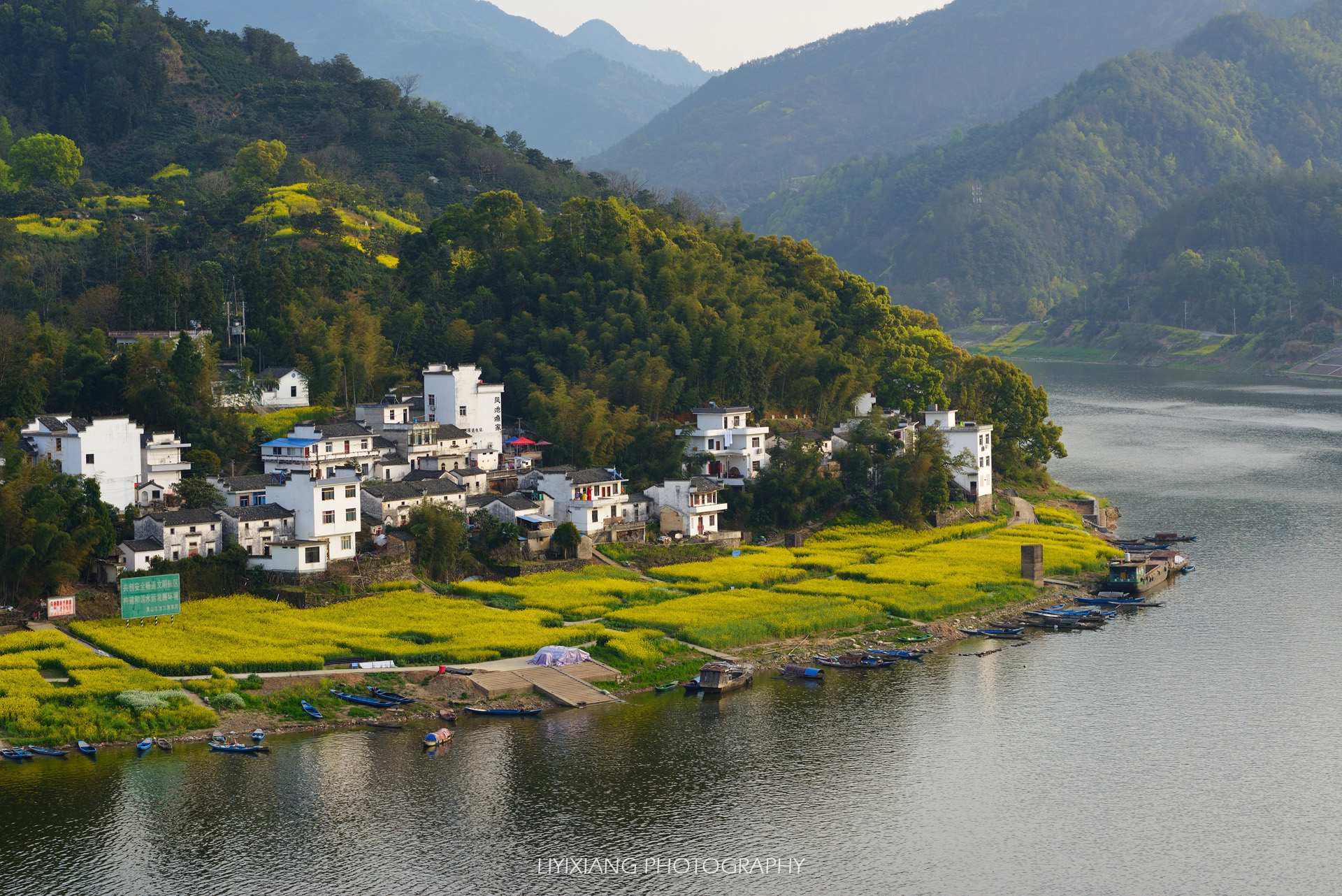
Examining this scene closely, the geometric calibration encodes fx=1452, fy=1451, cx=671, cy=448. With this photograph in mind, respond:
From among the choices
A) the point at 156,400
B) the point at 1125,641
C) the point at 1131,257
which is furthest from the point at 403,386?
the point at 1131,257

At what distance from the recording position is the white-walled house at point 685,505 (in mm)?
51031

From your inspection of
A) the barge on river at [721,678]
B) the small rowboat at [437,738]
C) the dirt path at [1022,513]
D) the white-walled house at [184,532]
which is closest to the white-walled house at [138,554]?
the white-walled house at [184,532]

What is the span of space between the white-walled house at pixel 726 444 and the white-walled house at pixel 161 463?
1891 cm

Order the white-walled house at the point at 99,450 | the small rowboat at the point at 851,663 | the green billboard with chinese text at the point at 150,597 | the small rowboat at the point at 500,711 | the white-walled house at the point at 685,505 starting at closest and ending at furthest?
the small rowboat at the point at 500,711 → the green billboard with chinese text at the point at 150,597 → the small rowboat at the point at 851,663 → the white-walled house at the point at 99,450 → the white-walled house at the point at 685,505

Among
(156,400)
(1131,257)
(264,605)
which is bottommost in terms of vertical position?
(264,605)

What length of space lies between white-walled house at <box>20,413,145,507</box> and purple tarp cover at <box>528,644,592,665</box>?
15.4 m

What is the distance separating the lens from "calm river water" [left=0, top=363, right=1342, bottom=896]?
2559cm

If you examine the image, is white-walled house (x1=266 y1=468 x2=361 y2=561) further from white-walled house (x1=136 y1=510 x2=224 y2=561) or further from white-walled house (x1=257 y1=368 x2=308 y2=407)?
white-walled house (x1=257 y1=368 x2=308 y2=407)

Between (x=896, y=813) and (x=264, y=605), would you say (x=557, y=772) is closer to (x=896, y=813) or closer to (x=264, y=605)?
(x=896, y=813)

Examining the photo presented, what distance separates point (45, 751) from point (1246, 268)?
487ft

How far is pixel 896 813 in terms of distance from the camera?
2836cm

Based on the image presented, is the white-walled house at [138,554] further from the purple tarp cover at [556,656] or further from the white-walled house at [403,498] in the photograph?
the purple tarp cover at [556,656]

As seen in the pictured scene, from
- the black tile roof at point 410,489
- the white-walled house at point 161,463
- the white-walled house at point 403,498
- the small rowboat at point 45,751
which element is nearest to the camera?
the small rowboat at point 45,751

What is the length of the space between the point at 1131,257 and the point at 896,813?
16214 cm
